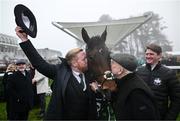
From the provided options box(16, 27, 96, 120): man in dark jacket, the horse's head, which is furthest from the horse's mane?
box(16, 27, 96, 120): man in dark jacket

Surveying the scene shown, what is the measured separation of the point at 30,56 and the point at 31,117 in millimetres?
6142

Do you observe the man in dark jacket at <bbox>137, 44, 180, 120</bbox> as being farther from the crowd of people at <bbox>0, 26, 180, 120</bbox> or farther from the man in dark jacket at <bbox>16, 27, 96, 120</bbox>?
the man in dark jacket at <bbox>16, 27, 96, 120</bbox>

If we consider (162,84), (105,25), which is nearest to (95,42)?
(162,84)

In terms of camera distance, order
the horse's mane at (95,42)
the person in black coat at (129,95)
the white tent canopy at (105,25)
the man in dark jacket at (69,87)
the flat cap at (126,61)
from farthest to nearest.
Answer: the white tent canopy at (105,25)
the horse's mane at (95,42)
the man in dark jacket at (69,87)
the flat cap at (126,61)
the person in black coat at (129,95)

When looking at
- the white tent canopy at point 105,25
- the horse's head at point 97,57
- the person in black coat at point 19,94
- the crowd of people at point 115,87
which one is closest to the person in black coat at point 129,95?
the crowd of people at point 115,87

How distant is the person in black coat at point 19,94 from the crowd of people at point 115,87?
10.9 ft

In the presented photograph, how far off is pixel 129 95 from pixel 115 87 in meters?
0.33

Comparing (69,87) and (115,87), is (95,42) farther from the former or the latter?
(115,87)

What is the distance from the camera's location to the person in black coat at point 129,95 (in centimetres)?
274

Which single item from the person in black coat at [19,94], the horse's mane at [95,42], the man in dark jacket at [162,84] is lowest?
the person in black coat at [19,94]

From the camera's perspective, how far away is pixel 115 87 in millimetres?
3127

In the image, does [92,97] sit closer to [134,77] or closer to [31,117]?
[134,77]

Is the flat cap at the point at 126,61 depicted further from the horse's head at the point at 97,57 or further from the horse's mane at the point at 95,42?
the horse's mane at the point at 95,42

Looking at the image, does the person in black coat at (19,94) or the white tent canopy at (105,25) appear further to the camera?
the white tent canopy at (105,25)
